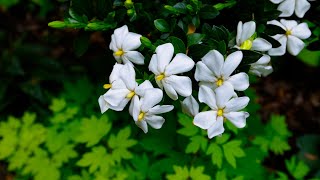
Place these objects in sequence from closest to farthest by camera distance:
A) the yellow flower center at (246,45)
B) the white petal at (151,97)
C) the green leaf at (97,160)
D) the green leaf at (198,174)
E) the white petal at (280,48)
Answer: the white petal at (151,97), the yellow flower center at (246,45), the white petal at (280,48), the green leaf at (198,174), the green leaf at (97,160)

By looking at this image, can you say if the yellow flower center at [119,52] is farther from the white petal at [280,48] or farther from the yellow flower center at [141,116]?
the white petal at [280,48]

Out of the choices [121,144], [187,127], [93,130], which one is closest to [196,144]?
[187,127]

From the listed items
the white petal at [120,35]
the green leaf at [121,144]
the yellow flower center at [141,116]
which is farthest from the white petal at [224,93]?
the green leaf at [121,144]

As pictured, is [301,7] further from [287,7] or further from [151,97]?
[151,97]

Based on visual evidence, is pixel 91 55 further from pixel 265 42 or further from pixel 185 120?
pixel 265 42

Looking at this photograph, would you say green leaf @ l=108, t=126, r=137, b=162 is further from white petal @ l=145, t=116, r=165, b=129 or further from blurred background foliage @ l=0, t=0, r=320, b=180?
white petal @ l=145, t=116, r=165, b=129

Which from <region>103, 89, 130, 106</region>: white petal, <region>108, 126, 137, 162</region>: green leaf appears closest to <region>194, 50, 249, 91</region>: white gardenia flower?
<region>103, 89, 130, 106</region>: white petal
